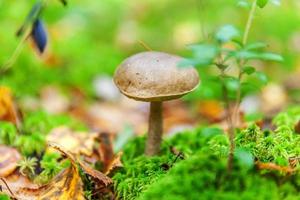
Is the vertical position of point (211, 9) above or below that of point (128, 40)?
above

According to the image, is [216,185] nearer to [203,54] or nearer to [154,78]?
[203,54]

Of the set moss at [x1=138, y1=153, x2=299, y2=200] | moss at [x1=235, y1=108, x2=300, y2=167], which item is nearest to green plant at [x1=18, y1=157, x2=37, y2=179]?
moss at [x1=138, y1=153, x2=299, y2=200]

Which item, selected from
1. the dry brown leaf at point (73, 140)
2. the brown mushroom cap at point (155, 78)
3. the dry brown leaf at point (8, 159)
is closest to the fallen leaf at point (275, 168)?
the brown mushroom cap at point (155, 78)

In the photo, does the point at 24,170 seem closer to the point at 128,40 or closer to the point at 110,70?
the point at 110,70

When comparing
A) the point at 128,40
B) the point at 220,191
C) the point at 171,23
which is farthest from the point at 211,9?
the point at 220,191

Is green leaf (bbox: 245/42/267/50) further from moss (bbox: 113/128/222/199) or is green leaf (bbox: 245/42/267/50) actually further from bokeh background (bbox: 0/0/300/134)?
bokeh background (bbox: 0/0/300/134)

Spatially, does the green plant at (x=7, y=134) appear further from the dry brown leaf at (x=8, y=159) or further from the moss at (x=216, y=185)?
the moss at (x=216, y=185)
